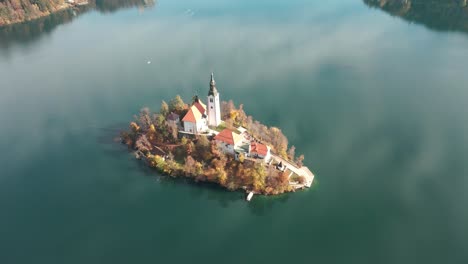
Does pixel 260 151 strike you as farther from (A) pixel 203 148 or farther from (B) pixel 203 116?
(B) pixel 203 116

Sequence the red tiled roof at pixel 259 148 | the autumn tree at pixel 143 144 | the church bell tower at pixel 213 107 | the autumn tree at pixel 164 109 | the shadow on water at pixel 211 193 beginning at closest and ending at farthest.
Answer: the shadow on water at pixel 211 193, the red tiled roof at pixel 259 148, the church bell tower at pixel 213 107, the autumn tree at pixel 143 144, the autumn tree at pixel 164 109

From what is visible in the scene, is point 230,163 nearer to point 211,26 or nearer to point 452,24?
point 211,26

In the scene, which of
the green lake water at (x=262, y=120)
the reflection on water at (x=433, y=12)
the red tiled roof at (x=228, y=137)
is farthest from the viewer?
the reflection on water at (x=433, y=12)

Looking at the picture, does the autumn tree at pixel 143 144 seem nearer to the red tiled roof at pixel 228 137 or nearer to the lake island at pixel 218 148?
the lake island at pixel 218 148

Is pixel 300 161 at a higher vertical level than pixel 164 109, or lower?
lower

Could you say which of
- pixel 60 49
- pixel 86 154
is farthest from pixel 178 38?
pixel 86 154

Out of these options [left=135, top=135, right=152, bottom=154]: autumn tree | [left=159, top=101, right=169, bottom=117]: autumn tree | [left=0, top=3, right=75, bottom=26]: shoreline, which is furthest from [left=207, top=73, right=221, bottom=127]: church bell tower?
[left=0, top=3, right=75, bottom=26]: shoreline

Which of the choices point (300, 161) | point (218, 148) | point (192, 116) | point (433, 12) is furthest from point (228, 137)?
point (433, 12)

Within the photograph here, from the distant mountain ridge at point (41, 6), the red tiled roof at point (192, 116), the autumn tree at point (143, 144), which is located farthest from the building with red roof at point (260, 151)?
the distant mountain ridge at point (41, 6)
